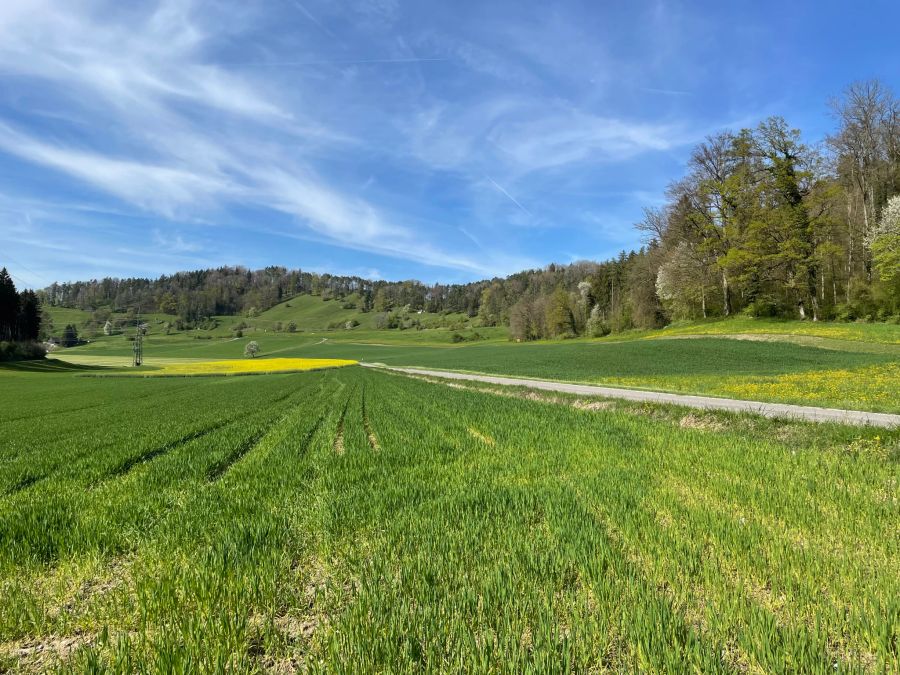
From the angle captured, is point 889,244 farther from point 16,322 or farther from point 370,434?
point 16,322

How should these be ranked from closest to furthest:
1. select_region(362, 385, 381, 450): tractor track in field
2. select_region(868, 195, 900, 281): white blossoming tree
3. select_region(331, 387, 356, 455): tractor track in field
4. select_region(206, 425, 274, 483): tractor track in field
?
select_region(206, 425, 274, 483): tractor track in field, select_region(331, 387, 356, 455): tractor track in field, select_region(362, 385, 381, 450): tractor track in field, select_region(868, 195, 900, 281): white blossoming tree

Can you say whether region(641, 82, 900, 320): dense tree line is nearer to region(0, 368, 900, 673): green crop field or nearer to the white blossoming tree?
the white blossoming tree

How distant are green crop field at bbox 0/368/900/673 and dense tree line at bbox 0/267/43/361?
94.2 m

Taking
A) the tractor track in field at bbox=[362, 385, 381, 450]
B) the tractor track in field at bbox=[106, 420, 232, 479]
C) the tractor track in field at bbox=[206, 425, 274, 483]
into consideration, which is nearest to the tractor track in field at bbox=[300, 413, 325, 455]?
the tractor track in field at bbox=[206, 425, 274, 483]

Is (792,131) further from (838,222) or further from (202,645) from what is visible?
(202,645)

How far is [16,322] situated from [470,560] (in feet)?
398

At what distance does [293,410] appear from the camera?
67.9 ft

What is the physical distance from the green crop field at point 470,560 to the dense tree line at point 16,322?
94205 mm

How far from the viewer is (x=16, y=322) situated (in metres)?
84.9

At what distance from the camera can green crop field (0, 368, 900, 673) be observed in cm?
290

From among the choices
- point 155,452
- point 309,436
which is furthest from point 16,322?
point 309,436

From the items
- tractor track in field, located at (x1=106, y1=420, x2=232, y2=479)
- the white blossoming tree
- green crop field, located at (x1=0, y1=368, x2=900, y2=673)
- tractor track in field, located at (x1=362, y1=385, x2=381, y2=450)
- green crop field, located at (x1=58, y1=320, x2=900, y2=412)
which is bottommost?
tractor track in field, located at (x1=106, y1=420, x2=232, y2=479)

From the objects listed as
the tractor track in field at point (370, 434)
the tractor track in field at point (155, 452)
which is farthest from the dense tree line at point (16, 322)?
the tractor track in field at point (370, 434)

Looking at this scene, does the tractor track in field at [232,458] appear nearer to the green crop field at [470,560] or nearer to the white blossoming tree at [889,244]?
the green crop field at [470,560]
